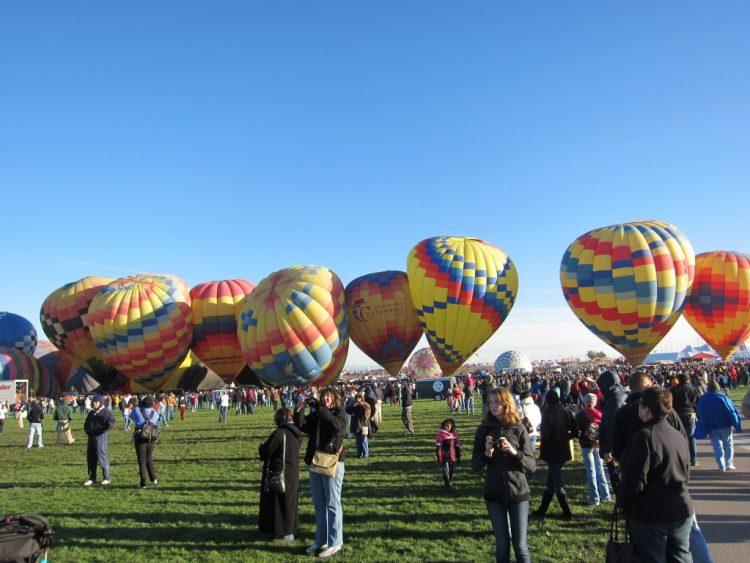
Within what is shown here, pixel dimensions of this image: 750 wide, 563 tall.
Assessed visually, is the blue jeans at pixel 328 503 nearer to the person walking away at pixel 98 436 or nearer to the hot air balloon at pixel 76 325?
the person walking away at pixel 98 436

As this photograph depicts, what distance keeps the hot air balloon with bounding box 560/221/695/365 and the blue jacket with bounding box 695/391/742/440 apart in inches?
636

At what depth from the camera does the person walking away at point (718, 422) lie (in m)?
8.55

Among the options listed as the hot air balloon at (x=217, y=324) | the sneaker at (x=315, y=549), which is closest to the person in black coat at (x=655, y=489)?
the sneaker at (x=315, y=549)

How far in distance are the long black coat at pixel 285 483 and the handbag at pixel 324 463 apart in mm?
436

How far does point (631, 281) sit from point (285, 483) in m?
21.7

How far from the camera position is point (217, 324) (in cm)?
3058

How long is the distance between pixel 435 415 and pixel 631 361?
1182 centimetres

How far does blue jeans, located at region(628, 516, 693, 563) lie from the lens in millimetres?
3488

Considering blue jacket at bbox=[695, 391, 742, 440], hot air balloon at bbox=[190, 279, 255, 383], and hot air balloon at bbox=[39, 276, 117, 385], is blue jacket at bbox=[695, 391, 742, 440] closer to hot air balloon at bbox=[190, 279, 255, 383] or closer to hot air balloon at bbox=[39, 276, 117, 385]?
hot air balloon at bbox=[190, 279, 255, 383]

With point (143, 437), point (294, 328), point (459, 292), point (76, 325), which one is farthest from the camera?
point (76, 325)

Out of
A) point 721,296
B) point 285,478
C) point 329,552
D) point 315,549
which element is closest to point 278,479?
point 285,478

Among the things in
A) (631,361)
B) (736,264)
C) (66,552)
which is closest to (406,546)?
(66,552)

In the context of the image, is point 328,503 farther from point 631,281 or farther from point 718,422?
point 631,281

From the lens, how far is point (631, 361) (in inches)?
1054
